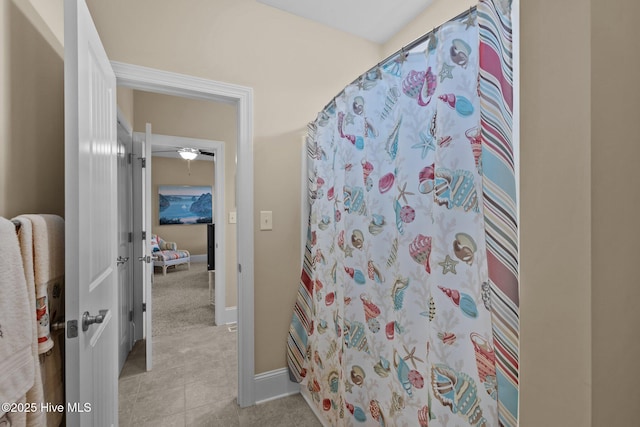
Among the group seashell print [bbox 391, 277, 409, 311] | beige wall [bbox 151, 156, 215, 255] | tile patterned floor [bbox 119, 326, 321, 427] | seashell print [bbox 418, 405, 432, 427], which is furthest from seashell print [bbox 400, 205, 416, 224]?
beige wall [bbox 151, 156, 215, 255]

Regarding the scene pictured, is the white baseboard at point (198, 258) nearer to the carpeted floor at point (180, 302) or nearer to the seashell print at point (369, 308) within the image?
the carpeted floor at point (180, 302)

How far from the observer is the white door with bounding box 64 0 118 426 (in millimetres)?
885

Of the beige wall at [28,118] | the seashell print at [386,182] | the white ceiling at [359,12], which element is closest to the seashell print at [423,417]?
the seashell print at [386,182]

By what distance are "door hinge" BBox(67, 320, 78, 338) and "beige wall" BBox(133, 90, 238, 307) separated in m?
2.40

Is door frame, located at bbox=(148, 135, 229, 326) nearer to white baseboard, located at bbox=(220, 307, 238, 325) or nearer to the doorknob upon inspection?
white baseboard, located at bbox=(220, 307, 238, 325)

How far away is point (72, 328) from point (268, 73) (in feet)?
5.85

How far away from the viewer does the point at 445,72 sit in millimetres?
934

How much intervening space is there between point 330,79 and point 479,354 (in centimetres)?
206

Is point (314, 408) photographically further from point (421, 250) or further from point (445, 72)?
point (445, 72)

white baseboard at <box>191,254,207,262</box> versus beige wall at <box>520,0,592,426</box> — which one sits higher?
beige wall at <box>520,0,592,426</box>

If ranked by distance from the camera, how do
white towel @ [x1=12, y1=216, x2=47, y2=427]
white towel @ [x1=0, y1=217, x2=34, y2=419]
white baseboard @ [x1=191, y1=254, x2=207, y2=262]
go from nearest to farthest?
white towel @ [x1=0, y1=217, x2=34, y2=419] → white towel @ [x1=12, y1=216, x2=47, y2=427] → white baseboard @ [x1=191, y1=254, x2=207, y2=262]

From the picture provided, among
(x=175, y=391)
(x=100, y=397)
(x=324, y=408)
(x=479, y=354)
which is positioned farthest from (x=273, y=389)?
(x=479, y=354)

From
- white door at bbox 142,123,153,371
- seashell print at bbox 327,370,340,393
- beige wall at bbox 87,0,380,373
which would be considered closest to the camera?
seashell print at bbox 327,370,340,393

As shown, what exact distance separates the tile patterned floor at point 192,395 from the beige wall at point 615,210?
5.38 ft
